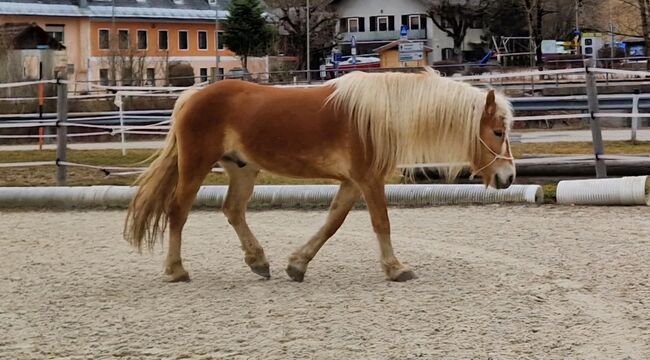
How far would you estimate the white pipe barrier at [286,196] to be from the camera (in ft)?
34.9

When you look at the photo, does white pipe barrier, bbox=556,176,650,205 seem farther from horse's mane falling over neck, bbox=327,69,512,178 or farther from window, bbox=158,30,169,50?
window, bbox=158,30,169,50

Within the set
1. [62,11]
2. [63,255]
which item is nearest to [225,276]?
[63,255]

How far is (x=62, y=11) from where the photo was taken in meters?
65.2

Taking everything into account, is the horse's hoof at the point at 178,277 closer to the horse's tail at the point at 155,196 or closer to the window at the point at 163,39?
the horse's tail at the point at 155,196

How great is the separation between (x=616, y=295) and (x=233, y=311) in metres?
2.33

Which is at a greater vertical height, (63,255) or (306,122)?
(306,122)

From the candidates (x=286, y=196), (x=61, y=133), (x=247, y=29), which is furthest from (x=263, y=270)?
(x=247, y=29)

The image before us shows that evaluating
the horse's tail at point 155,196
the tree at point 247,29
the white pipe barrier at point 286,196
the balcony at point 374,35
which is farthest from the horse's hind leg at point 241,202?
the balcony at point 374,35

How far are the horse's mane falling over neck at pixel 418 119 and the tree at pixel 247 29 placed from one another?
53354 millimetres

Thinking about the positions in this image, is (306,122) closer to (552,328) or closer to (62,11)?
(552,328)

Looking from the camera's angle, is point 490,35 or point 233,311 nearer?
point 233,311

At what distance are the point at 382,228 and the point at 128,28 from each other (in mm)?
63352

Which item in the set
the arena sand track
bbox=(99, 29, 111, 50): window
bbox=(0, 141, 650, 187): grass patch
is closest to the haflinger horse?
the arena sand track

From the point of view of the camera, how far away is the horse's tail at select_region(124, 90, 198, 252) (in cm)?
705
